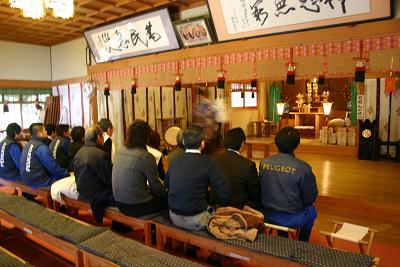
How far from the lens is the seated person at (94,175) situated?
3426mm

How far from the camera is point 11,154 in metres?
4.63

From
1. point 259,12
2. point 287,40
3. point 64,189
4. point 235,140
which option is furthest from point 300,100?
point 64,189

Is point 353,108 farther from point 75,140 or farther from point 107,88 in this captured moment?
point 75,140

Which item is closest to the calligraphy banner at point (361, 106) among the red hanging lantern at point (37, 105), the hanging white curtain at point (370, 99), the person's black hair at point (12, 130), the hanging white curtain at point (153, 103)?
the hanging white curtain at point (370, 99)

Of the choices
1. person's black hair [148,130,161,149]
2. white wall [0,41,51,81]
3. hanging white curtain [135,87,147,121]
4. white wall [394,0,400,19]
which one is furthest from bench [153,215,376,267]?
white wall [0,41,51,81]

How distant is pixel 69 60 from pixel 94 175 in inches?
205

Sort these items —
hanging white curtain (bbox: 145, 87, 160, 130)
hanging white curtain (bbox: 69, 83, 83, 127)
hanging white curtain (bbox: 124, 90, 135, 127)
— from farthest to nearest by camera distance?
hanging white curtain (bbox: 145, 87, 160, 130)
hanging white curtain (bbox: 69, 83, 83, 127)
hanging white curtain (bbox: 124, 90, 135, 127)

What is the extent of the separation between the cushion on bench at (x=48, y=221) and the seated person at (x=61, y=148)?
2.99 feet

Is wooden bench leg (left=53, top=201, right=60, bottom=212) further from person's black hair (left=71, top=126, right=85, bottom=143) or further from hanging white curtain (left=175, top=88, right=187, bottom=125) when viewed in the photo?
hanging white curtain (left=175, top=88, right=187, bottom=125)

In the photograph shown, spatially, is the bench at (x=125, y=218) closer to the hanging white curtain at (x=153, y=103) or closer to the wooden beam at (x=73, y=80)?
the wooden beam at (x=73, y=80)

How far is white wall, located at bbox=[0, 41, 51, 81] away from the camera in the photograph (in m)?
7.39

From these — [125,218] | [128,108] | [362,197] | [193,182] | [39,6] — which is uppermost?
[39,6]

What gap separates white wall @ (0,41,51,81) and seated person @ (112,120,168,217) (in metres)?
5.87

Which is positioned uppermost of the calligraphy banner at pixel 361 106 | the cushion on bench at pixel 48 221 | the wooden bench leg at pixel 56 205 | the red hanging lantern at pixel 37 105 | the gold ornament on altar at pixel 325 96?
the gold ornament on altar at pixel 325 96
